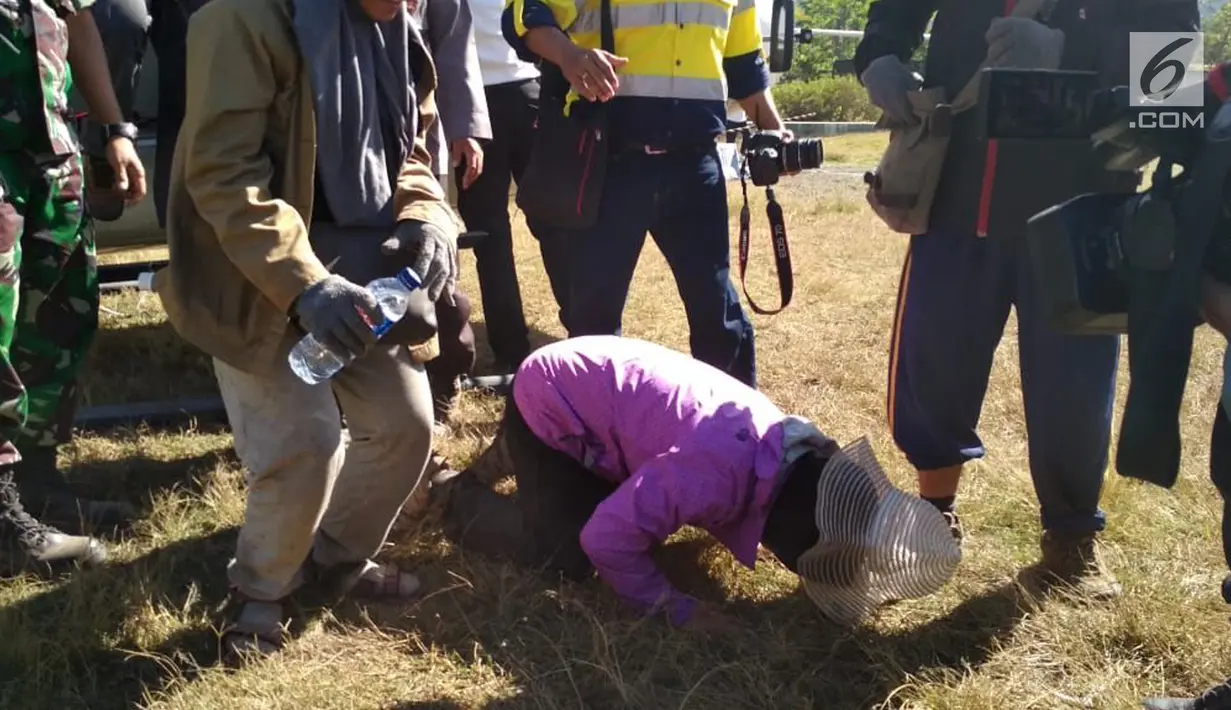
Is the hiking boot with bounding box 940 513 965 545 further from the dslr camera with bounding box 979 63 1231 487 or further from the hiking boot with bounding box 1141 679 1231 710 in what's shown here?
the dslr camera with bounding box 979 63 1231 487

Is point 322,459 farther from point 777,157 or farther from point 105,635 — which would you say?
point 777,157

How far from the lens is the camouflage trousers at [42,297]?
2.78m

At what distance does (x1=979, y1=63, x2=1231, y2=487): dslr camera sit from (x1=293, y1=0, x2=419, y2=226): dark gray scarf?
125 cm

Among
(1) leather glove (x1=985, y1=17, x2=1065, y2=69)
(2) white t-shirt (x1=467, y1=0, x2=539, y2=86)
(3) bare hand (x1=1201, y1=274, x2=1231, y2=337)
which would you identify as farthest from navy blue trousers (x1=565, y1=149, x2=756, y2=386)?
(3) bare hand (x1=1201, y1=274, x2=1231, y2=337)

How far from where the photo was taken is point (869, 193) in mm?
2945

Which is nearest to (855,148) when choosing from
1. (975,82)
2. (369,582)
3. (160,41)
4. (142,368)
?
(142,368)

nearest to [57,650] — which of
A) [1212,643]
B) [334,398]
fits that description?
[334,398]

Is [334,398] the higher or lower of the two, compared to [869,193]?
lower

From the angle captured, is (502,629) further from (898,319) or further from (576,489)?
→ (898,319)

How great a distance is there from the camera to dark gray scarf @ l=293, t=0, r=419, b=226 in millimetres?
2305

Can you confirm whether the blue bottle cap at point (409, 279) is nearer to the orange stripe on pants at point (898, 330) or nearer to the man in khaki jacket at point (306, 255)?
the man in khaki jacket at point (306, 255)

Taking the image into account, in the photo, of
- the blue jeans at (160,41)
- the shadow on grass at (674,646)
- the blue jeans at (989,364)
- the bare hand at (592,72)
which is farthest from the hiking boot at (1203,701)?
the blue jeans at (160,41)

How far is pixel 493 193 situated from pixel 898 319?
6.53ft

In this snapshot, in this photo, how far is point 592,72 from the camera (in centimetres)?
300
